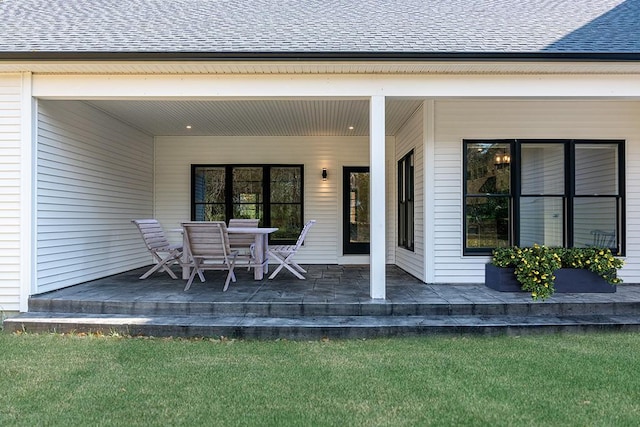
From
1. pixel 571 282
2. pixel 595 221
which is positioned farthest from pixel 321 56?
pixel 595 221

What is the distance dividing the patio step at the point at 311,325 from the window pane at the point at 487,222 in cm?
157

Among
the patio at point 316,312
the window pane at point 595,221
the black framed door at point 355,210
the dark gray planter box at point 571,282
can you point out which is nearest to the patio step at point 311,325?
the patio at point 316,312

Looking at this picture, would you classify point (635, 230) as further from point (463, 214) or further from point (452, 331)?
point (452, 331)

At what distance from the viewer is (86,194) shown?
5859mm

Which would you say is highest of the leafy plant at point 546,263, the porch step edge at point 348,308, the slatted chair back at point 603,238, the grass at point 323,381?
the slatted chair back at point 603,238

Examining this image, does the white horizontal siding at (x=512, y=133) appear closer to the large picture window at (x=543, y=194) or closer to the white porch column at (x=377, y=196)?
the large picture window at (x=543, y=194)

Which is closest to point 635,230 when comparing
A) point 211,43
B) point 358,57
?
point 358,57

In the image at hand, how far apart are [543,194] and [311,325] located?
13.0ft

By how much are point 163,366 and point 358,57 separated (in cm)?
351

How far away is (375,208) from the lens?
4.60m

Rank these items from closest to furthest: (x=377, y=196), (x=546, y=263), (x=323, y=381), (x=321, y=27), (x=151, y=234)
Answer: (x=323, y=381) < (x=377, y=196) < (x=546, y=263) < (x=321, y=27) < (x=151, y=234)

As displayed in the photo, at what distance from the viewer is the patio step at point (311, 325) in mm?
3988

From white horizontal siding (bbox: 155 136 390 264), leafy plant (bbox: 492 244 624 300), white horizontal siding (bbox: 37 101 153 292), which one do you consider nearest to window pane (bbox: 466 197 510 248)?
leafy plant (bbox: 492 244 624 300)

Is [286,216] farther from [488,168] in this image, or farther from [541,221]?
[541,221]
